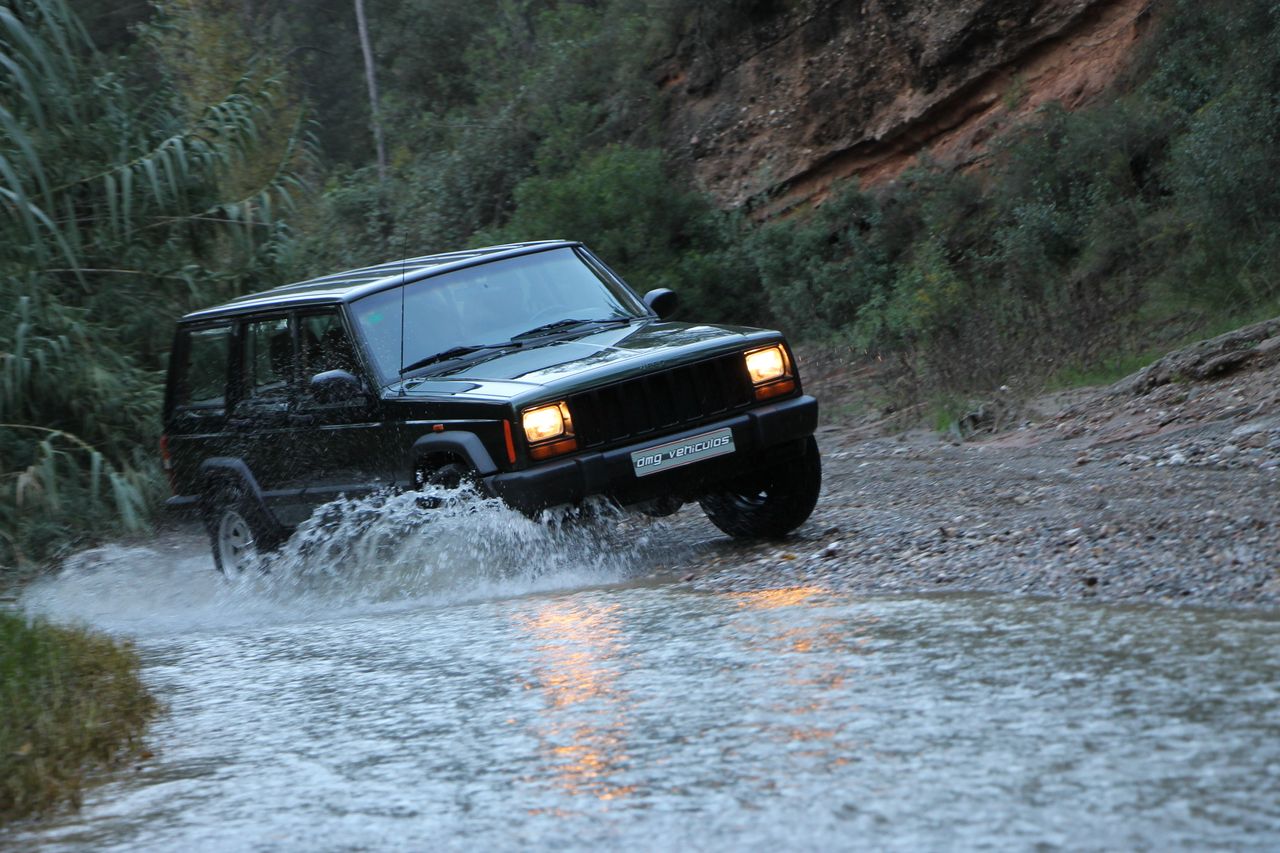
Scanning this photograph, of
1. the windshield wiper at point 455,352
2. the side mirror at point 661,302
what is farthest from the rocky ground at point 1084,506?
the windshield wiper at point 455,352

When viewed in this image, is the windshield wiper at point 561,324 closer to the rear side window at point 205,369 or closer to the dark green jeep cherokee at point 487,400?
the dark green jeep cherokee at point 487,400

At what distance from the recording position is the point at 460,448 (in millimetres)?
6984

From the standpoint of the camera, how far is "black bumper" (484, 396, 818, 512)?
22.2 ft

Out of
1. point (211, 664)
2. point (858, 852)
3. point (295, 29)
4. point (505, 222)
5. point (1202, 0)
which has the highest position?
point (295, 29)

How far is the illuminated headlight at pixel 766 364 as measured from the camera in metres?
7.43

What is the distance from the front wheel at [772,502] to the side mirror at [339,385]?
1857mm

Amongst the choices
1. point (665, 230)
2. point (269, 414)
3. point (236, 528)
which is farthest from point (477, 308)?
point (665, 230)

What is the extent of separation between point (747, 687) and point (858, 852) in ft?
5.22

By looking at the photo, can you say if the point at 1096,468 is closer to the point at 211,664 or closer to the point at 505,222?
the point at 211,664

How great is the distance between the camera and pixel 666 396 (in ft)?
23.5

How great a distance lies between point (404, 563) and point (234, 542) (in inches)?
73.4

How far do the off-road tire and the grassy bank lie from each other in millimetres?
1784

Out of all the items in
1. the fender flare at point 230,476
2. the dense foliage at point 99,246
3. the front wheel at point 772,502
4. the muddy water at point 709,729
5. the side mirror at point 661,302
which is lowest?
the muddy water at point 709,729

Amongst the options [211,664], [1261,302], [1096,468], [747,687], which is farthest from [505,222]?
[747,687]
